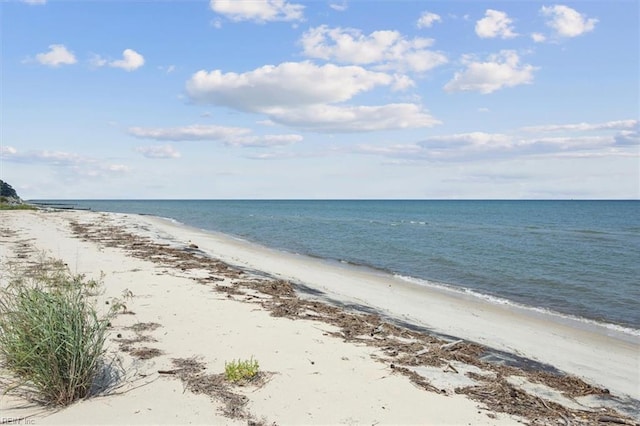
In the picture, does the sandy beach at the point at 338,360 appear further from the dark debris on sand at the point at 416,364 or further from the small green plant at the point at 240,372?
the small green plant at the point at 240,372

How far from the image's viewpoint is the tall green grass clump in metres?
5.00

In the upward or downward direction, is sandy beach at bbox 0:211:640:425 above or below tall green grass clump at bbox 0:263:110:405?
below

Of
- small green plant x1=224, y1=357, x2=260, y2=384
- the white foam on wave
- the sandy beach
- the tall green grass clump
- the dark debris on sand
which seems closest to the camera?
the tall green grass clump

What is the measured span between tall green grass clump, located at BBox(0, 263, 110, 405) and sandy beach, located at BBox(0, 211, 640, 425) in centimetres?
24

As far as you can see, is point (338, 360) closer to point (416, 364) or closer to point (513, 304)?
point (416, 364)

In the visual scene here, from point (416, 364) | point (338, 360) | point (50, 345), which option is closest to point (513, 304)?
point (416, 364)

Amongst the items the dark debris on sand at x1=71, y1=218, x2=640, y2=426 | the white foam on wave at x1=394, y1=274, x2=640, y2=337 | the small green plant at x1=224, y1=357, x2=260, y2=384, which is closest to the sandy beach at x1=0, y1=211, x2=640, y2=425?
the dark debris on sand at x1=71, y1=218, x2=640, y2=426

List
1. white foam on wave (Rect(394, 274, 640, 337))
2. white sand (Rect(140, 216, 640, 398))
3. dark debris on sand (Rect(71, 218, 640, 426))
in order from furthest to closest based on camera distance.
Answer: white foam on wave (Rect(394, 274, 640, 337))
white sand (Rect(140, 216, 640, 398))
dark debris on sand (Rect(71, 218, 640, 426))

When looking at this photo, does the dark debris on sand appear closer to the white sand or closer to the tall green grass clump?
the white sand

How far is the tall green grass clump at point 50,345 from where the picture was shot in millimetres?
4996

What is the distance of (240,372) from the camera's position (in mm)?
6227

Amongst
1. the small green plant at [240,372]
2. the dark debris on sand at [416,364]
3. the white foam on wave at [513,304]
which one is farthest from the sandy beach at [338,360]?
the white foam on wave at [513,304]

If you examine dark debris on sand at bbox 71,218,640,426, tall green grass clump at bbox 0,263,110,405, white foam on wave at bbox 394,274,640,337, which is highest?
tall green grass clump at bbox 0,263,110,405

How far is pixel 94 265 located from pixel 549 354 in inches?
545
